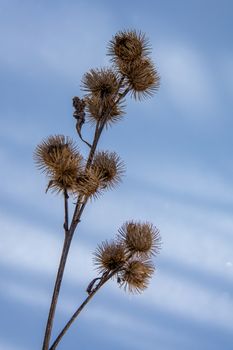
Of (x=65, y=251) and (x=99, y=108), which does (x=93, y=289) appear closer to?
(x=65, y=251)

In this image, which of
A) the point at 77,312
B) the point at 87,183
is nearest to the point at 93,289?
the point at 77,312

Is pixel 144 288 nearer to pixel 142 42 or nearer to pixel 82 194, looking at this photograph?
pixel 82 194

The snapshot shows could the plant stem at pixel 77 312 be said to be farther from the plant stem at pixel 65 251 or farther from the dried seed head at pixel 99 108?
the dried seed head at pixel 99 108

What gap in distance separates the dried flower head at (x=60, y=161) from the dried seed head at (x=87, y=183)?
6cm

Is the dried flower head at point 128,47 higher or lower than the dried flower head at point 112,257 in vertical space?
higher

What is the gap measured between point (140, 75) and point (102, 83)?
0.44m

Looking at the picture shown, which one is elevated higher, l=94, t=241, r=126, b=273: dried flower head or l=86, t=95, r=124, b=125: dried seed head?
l=86, t=95, r=124, b=125: dried seed head

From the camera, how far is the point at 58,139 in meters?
7.60

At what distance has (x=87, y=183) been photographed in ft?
24.3

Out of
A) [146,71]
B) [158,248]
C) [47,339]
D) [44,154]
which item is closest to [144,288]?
[158,248]

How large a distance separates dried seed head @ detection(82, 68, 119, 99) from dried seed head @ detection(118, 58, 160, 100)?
0.15m

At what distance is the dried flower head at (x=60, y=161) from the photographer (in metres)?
7.34

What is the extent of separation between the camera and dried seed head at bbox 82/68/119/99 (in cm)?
819

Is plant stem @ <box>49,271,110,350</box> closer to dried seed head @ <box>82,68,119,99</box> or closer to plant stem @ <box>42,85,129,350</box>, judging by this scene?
plant stem @ <box>42,85,129,350</box>
